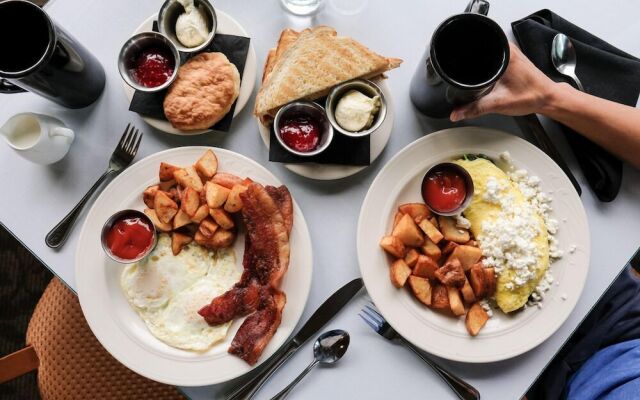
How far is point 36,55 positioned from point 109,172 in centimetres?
41

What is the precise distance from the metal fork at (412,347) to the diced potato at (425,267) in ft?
0.64

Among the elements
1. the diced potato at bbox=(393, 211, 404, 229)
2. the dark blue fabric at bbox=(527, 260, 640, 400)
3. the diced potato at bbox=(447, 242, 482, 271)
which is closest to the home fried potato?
the diced potato at bbox=(393, 211, 404, 229)

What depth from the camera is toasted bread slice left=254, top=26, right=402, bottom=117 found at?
1.62 metres

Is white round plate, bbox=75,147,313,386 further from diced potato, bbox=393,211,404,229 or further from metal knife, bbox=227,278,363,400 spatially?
diced potato, bbox=393,211,404,229

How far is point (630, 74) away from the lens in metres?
1.78

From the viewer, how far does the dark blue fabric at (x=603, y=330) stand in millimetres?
1942

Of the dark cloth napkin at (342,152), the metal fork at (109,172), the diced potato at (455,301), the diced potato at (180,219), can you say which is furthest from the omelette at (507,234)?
the metal fork at (109,172)

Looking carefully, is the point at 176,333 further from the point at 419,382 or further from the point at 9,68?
the point at 9,68

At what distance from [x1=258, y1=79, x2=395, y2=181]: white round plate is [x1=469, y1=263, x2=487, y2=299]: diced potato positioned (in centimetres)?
49

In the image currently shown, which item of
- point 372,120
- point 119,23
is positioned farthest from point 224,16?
point 372,120

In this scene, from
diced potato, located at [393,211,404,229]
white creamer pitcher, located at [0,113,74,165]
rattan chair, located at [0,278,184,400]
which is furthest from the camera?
rattan chair, located at [0,278,184,400]

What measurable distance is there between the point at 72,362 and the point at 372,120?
1.43 m

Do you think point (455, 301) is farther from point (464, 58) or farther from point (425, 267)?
point (464, 58)

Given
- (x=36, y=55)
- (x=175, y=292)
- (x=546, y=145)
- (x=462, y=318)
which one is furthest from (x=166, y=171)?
(x=546, y=145)
